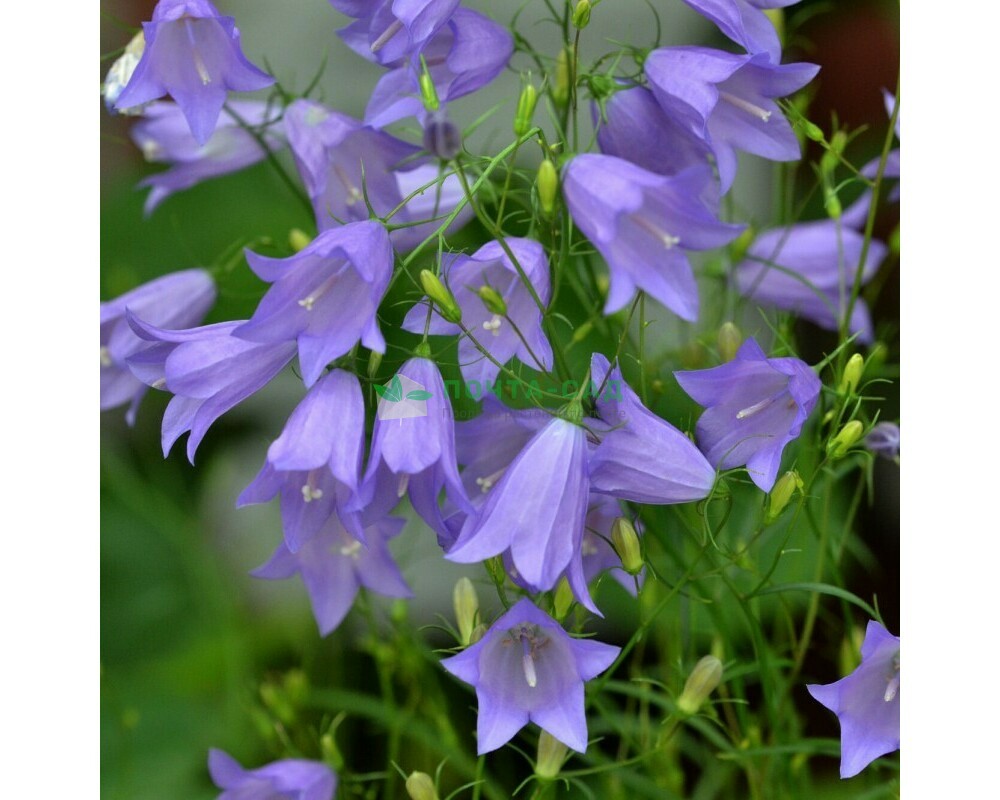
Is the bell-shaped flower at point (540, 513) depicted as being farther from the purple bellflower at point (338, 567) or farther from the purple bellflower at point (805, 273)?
the purple bellflower at point (805, 273)

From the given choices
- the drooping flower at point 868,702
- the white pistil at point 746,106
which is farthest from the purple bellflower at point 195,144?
the drooping flower at point 868,702

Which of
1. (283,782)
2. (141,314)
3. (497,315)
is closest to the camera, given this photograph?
(497,315)

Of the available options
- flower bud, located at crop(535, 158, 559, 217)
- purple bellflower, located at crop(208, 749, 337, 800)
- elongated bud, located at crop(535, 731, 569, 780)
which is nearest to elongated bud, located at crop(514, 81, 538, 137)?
flower bud, located at crop(535, 158, 559, 217)

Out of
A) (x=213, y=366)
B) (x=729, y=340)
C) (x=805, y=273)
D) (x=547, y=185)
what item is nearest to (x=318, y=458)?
(x=213, y=366)

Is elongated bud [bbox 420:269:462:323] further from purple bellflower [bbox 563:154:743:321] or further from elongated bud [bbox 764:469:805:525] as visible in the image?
elongated bud [bbox 764:469:805:525]

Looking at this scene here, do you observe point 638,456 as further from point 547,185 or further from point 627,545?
point 547,185

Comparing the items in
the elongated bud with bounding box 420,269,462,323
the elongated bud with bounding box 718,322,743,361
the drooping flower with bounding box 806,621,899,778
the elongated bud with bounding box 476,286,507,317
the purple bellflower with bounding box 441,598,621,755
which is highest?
Answer: the elongated bud with bounding box 420,269,462,323
